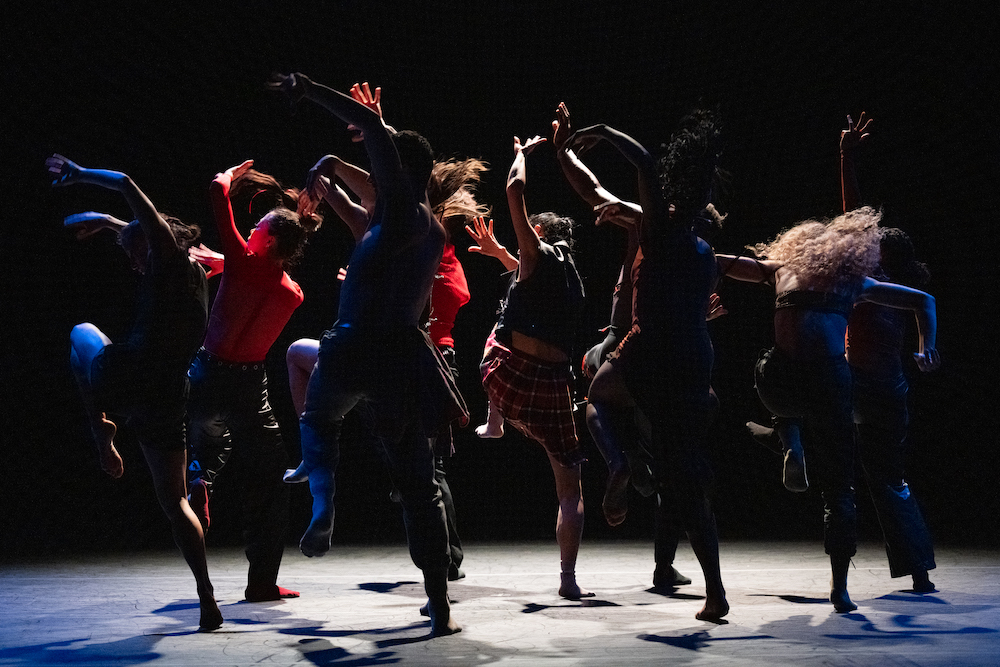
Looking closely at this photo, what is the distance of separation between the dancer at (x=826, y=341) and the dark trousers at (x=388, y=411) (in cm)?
A: 141

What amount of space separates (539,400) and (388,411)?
3.42 ft

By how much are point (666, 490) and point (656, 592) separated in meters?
0.46

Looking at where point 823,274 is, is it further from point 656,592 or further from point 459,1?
point 459,1

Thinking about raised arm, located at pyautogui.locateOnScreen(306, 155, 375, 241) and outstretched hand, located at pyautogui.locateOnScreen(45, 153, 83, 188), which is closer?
outstretched hand, located at pyautogui.locateOnScreen(45, 153, 83, 188)

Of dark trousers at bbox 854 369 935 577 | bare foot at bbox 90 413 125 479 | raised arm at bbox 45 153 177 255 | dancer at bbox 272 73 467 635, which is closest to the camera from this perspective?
dancer at bbox 272 73 467 635

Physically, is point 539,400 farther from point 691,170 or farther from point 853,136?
point 853,136

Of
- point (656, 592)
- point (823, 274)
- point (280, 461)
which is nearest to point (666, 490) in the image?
point (656, 592)

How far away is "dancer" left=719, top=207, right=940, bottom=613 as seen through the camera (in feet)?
10.6

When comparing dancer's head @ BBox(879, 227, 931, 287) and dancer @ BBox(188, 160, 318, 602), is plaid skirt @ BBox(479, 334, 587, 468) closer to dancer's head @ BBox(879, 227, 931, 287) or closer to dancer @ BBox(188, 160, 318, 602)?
dancer @ BBox(188, 160, 318, 602)

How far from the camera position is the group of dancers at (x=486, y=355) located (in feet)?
8.98

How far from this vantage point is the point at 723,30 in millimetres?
5523

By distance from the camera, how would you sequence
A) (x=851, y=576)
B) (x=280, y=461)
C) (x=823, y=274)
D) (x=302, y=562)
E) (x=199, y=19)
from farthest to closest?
(x=199, y=19) < (x=302, y=562) < (x=851, y=576) < (x=280, y=461) < (x=823, y=274)

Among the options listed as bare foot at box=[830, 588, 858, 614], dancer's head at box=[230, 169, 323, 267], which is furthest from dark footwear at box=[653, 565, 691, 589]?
dancer's head at box=[230, 169, 323, 267]

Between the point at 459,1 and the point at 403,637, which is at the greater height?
the point at 459,1
